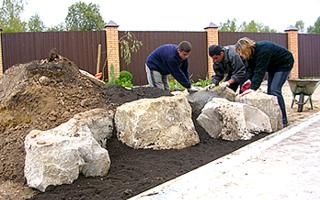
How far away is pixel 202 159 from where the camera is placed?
419 centimetres

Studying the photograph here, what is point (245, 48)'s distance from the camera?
5.82m

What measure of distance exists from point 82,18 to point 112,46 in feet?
52.0

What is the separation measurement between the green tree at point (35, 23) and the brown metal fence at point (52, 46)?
1133 cm

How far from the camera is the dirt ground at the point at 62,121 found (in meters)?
3.34

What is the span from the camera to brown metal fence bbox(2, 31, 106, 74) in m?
14.7

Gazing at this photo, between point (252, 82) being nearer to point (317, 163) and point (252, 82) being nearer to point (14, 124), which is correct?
point (317, 163)

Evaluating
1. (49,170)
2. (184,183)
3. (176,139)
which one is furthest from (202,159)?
(49,170)

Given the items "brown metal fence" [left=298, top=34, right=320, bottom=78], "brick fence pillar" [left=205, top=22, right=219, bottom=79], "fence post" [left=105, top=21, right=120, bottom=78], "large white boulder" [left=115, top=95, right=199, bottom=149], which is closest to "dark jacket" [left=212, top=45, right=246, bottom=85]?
"large white boulder" [left=115, top=95, right=199, bottom=149]

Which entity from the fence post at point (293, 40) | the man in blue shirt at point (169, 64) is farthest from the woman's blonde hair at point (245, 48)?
the fence post at point (293, 40)

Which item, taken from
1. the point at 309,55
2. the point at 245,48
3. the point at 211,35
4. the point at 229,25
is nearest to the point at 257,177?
the point at 245,48

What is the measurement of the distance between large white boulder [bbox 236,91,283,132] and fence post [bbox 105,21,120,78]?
10.2 metres

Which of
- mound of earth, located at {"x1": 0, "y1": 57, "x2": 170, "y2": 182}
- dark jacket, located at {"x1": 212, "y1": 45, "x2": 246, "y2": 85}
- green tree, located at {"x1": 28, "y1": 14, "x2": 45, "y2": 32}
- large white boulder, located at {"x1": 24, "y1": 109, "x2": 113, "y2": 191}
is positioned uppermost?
green tree, located at {"x1": 28, "y1": 14, "x2": 45, "y2": 32}

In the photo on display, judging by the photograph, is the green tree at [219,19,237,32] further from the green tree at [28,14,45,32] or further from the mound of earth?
the mound of earth

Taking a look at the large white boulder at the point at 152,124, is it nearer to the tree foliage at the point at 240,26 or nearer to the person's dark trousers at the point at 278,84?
the person's dark trousers at the point at 278,84
